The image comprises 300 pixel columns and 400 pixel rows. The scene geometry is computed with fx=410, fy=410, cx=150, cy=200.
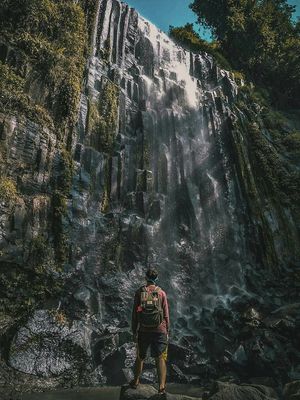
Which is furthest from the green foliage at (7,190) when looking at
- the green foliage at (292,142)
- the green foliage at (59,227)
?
the green foliage at (292,142)

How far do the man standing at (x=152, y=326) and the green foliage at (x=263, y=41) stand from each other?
1107 inches

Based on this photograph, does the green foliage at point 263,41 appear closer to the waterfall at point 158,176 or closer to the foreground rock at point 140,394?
the waterfall at point 158,176

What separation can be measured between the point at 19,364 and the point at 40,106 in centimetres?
1008

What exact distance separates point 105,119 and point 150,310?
13184 mm

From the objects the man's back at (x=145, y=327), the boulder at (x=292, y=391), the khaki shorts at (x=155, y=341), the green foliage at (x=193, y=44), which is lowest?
the boulder at (x=292, y=391)

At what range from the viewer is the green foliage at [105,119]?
17.8 meters

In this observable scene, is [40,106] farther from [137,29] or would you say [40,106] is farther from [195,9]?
[195,9]

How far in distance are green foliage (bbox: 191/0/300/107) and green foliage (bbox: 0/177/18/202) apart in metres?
23.8

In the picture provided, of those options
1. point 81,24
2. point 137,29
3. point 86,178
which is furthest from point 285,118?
point 86,178

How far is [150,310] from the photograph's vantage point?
6.77 metres

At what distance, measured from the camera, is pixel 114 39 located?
72.8 ft

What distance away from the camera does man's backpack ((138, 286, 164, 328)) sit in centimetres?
675

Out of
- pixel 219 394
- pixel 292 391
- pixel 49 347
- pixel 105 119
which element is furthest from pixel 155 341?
pixel 105 119

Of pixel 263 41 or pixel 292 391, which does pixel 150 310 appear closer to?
pixel 292 391
